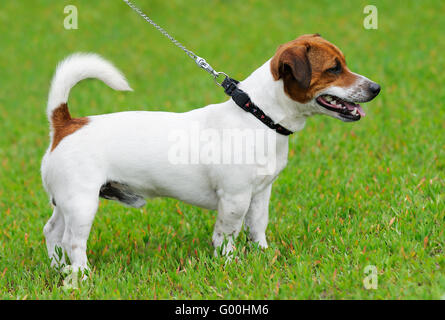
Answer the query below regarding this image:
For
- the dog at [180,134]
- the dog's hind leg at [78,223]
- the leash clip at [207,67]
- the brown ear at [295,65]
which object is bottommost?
the dog's hind leg at [78,223]

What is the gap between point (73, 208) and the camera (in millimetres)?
3670

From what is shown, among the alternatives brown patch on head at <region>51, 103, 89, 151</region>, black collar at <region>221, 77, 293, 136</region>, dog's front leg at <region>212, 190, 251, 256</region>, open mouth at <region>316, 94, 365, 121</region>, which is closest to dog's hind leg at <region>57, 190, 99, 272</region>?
brown patch on head at <region>51, 103, 89, 151</region>

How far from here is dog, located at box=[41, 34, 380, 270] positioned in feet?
12.0

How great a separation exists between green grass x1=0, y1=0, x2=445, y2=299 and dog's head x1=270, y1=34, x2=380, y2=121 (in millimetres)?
1041

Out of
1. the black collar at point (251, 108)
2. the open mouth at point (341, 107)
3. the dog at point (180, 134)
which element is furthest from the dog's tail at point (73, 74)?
the open mouth at point (341, 107)

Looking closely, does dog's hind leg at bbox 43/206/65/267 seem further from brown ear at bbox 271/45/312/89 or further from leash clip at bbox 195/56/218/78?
brown ear at bbox 271/45/312/89

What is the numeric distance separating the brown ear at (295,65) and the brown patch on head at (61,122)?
1.44 metres

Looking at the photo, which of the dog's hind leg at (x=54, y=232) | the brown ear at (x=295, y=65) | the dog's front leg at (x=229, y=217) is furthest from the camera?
the dog's hind leg at (x=54, y=232)

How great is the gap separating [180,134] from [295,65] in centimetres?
94

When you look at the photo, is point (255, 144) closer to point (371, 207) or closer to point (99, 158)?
point (99, 158)

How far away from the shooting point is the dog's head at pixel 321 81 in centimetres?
358

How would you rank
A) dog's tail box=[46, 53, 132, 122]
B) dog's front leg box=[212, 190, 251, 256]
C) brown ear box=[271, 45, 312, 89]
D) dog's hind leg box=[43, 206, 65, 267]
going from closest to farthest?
brown ear box=[271, 45, 312, 89], dog's front leg box=[212, 190, 251, 256], dog's tail box=[46, 53, 132, 122], dog's hind leg box=[43, 206, 65, 267]

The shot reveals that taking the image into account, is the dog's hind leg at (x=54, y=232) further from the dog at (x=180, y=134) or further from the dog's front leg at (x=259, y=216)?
the dog's front leg at (x=259, y=216)

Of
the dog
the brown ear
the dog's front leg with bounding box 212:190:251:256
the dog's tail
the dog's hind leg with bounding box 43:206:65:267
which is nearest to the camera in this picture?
the brown ear
